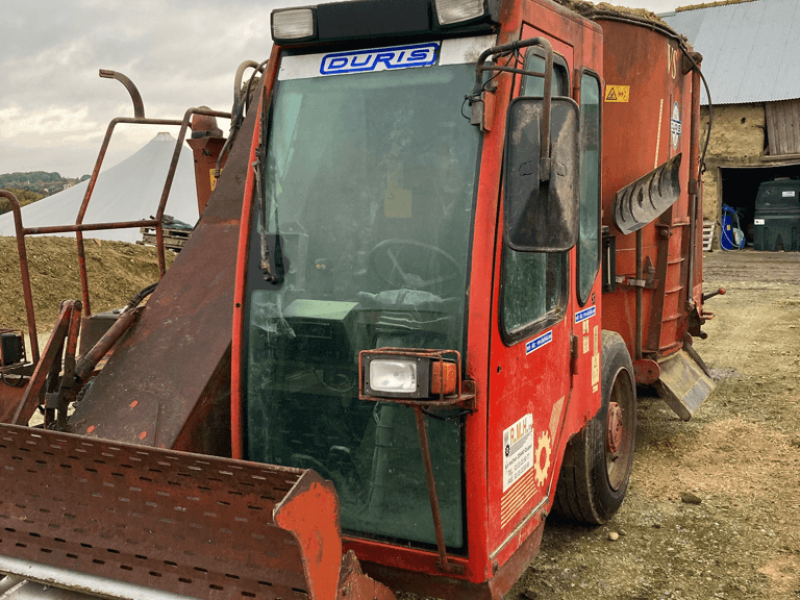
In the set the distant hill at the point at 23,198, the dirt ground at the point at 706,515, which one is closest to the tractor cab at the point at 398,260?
the dirt ground at the point at 706,515

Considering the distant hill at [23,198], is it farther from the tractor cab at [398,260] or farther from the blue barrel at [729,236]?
the tractor cab at [398,260]

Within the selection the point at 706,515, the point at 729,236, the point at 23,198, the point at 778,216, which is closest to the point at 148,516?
the point at 706,515

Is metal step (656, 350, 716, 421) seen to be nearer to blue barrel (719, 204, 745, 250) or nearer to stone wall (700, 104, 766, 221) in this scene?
stone wall (700, 104, 766, 221)

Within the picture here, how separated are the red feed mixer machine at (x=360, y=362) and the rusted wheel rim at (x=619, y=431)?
109 cm

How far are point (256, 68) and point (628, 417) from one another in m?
3.08

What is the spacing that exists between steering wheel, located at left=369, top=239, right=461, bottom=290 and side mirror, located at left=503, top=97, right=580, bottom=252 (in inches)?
13.1

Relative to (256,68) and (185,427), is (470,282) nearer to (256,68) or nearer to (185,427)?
(185,427)

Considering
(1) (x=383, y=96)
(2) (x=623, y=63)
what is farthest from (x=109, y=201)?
(1) (x=383, y=96)

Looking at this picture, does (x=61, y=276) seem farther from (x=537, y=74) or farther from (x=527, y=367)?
(x=537, y=74)

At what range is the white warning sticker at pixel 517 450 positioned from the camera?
2.87m

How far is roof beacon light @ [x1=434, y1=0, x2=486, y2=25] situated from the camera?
2.67 m

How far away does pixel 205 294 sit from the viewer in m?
3.62

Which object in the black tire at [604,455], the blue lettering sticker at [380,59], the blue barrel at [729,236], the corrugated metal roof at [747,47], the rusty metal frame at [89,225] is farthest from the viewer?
the blue barrel at [729,236]

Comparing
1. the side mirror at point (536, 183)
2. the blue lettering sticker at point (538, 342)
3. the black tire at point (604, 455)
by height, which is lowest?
the black tire at point (604, 455)
